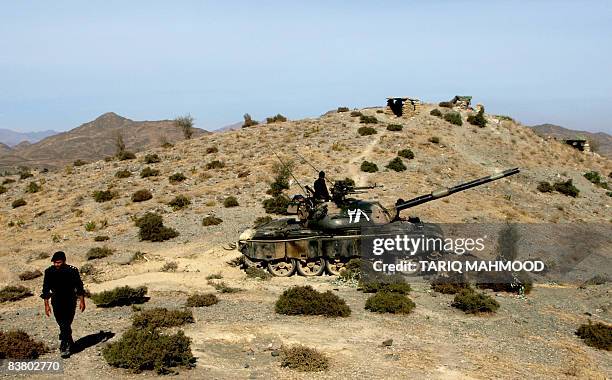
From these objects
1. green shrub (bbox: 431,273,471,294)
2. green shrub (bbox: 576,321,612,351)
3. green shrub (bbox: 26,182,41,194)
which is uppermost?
green shrub (bbox: 26,182,41,194)

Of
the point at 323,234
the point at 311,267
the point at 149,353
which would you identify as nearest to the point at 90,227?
the point at 311,267

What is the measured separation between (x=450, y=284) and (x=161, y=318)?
9539mm

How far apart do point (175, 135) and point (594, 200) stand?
441 ft

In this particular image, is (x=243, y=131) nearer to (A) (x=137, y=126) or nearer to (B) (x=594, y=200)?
(B) (x=594, y=200)

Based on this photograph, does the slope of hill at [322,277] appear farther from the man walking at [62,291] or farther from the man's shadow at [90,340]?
the man walking at [62,291]

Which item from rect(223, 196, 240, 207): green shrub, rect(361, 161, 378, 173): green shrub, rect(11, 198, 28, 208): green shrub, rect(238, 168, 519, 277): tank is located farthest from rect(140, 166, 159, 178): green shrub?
rect(238, 168, 519, 277): tank

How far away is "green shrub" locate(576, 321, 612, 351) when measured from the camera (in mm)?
11508

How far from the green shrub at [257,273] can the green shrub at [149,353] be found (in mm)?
7254

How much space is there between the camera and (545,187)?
3759cm

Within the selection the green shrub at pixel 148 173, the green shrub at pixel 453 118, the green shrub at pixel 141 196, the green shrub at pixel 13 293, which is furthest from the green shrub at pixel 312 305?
the green shrub at pixel 453 118

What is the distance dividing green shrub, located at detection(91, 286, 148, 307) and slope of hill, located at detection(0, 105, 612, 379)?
0.27 meters

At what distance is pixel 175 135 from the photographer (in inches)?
5999

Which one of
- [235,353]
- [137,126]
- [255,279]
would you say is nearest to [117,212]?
[255,279]

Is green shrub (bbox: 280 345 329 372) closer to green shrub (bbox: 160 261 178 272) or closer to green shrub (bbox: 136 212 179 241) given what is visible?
green shrub (bbox: 160 261 178 272)
